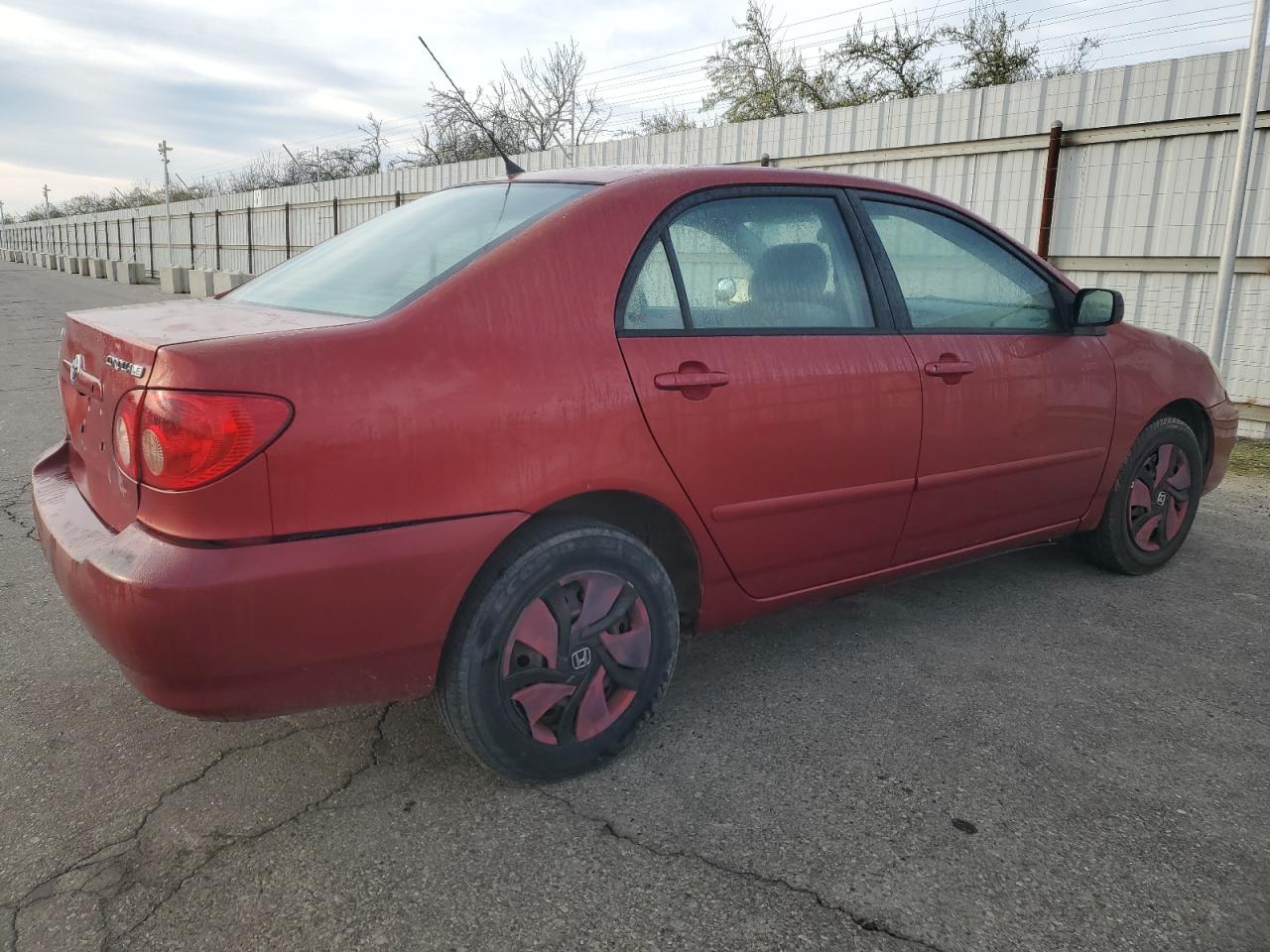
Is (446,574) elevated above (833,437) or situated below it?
below

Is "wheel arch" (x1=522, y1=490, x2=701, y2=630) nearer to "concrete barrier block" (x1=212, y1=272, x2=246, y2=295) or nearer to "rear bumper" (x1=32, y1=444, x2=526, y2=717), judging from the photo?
"rear bumper" (x1=32, y1=444, x2=526, y2=717)

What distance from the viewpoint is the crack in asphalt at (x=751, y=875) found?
1.82 metres

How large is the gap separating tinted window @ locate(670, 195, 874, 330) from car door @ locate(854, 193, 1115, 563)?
0.18 metres

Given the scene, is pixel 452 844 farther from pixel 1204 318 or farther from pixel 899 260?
pixel 1204 318

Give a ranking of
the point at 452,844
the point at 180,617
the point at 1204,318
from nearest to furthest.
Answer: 1. the point at 180,617
2. the point at 452,844
3. the point at 1204,318

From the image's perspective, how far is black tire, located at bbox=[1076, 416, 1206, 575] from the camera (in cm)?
380

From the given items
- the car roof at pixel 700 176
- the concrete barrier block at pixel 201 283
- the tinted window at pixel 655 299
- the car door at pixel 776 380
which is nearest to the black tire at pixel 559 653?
the car door at pixel 776 380

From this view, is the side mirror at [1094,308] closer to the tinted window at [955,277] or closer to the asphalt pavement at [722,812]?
the tinted window at [955,277]

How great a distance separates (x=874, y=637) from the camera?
3.29m

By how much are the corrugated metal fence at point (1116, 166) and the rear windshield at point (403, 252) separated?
6.63m

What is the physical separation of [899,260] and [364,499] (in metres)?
1.94

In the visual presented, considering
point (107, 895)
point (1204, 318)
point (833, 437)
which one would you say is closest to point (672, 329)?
point (833, 437)

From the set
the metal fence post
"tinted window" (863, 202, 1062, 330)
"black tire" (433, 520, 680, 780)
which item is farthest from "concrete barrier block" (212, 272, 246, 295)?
"black tire" (433, 520, 680, 780)

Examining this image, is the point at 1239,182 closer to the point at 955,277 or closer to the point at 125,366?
the point at 955,277
